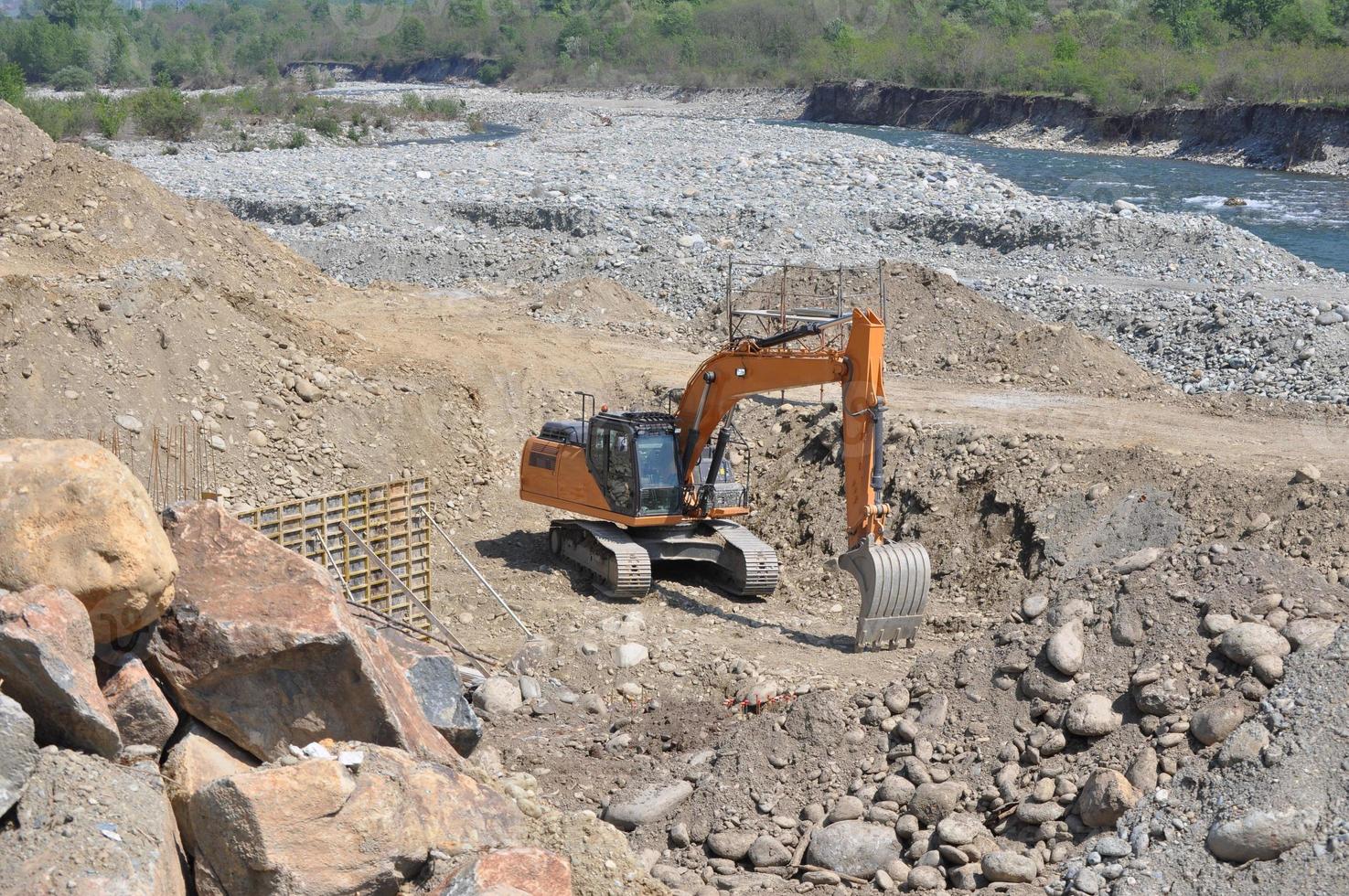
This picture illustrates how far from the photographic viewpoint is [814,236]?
29.3 meters

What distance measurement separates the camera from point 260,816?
23.2ft

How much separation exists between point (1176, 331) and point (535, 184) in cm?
1658

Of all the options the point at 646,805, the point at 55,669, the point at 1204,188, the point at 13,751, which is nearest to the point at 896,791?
the point at 646,805

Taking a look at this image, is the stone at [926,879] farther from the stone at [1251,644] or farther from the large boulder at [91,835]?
the large boulder at [91,835]

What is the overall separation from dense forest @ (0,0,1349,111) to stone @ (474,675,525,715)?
41.4 meters

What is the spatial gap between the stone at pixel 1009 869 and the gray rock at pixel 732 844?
5.17 ft

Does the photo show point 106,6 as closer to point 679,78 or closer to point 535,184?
point 679,78

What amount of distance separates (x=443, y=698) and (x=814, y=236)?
20750 millimetres

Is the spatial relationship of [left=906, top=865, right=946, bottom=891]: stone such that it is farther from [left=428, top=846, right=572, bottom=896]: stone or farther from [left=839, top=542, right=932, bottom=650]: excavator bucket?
[left=839, top=542, right=932, bottom=650]: excavator bucket

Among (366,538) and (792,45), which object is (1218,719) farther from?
(792,45)

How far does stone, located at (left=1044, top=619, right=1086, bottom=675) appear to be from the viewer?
33.4 ft

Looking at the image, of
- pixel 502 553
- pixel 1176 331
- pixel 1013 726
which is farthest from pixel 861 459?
pixel 1176 331

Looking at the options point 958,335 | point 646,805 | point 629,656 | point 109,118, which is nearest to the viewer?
point 646,805

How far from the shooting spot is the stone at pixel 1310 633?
31.0 ft
